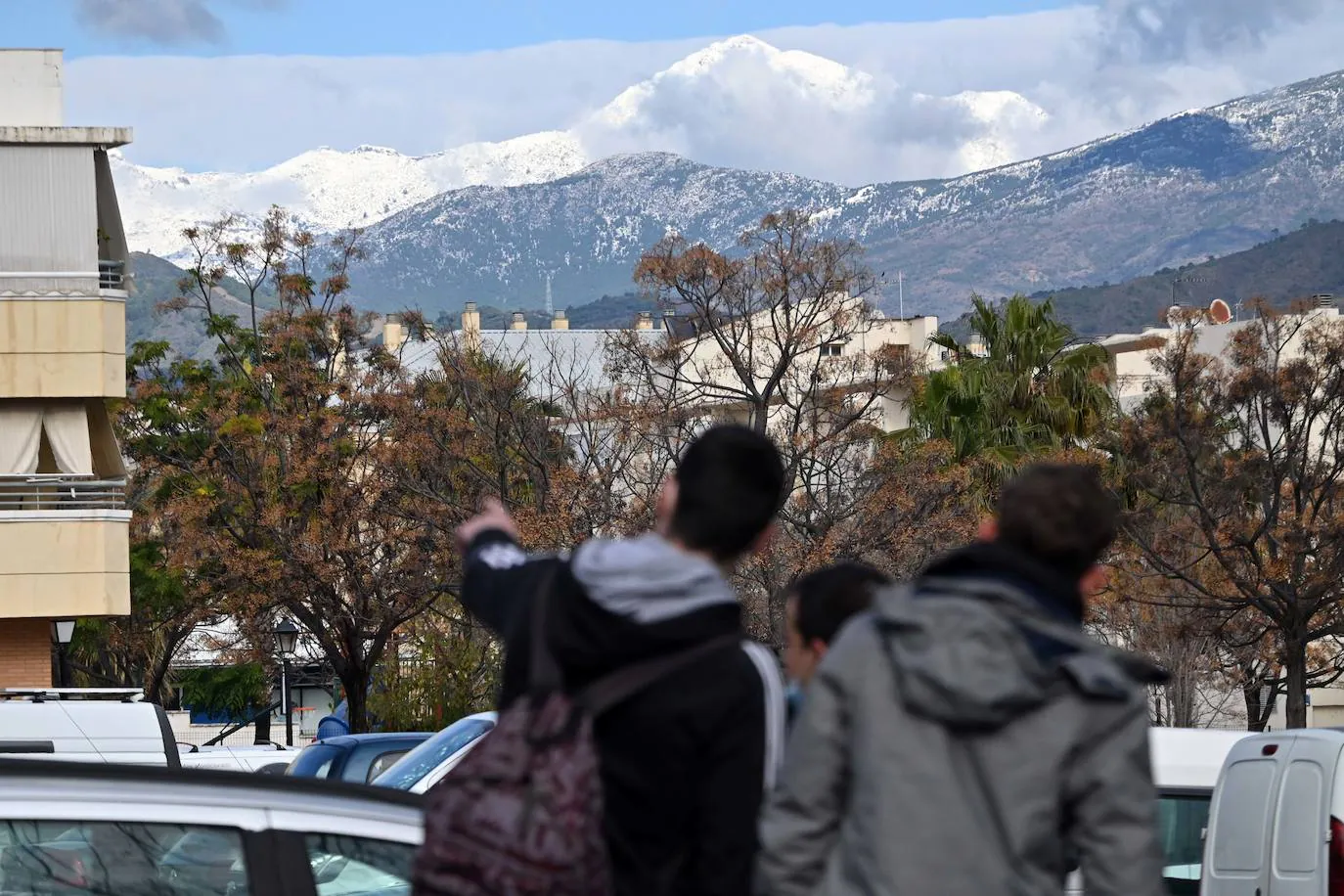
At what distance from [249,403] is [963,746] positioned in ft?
115

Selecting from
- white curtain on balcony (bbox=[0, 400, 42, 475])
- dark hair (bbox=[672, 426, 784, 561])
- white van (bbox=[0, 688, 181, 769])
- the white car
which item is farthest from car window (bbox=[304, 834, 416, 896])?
white curtain on balcony (bbox=[0, 400, 42, 475])

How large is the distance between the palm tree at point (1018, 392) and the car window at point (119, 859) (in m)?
32.8

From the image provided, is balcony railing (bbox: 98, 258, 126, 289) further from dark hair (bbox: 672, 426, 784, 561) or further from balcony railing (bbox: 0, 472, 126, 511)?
dark hair (bbox: 672, 426, 784, 561)

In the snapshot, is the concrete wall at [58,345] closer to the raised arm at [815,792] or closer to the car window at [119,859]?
the car window at [119,859]

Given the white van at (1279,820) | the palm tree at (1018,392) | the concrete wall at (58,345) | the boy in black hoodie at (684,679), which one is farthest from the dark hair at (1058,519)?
the palm tree at (1018,392)

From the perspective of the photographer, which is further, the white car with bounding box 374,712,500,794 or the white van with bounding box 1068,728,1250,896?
the white car with bounding box 374,712,500,794

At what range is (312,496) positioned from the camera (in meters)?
34.1

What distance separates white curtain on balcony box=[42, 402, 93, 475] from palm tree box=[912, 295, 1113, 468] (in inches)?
594

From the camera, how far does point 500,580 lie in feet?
12.8

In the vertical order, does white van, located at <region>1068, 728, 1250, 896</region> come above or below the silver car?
below

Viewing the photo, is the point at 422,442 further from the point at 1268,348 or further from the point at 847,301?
the point at 1268,348

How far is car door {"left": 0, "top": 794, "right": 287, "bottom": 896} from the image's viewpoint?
4.25 m

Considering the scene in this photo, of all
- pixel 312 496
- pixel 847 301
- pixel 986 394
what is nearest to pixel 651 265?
pixel 847 301

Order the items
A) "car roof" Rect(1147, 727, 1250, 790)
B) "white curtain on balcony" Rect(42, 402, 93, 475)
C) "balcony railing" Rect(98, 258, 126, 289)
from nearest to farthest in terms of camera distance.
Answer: "car roof" Rect(1147, 727, 1250, 790) < "white curtain on balcony" Rect(42, 402, 93, 475) < "balcony railing" Rect(98, 258, 126, 289)
